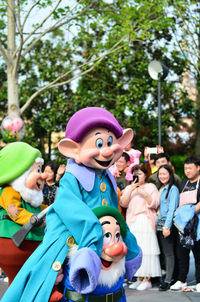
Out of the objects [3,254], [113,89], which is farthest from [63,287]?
[113,89]

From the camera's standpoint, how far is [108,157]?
139 inches

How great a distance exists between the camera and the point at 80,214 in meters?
3.18

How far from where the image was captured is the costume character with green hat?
4648mm

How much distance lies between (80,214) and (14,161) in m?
1.90

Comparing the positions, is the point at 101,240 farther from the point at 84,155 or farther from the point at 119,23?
the point at 119,23

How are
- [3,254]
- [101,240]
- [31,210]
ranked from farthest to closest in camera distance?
1. [31,210]
2. [3,254]
3. [101,240]

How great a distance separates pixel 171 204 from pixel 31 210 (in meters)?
2.18

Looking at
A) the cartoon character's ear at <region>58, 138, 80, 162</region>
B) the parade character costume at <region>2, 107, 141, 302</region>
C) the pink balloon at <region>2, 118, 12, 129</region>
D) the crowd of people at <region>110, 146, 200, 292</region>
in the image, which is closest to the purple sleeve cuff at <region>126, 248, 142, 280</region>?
the parade character costume at <region>2, 107, 141, 302</region>

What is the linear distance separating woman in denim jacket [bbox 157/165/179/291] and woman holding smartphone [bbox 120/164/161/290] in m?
0.10

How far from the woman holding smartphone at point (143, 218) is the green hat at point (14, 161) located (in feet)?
6.06

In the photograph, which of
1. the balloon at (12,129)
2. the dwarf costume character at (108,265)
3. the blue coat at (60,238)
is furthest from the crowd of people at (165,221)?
the balloon at (12,129)

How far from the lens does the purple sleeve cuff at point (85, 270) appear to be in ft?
9.72

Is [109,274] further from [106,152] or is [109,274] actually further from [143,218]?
[143,218]

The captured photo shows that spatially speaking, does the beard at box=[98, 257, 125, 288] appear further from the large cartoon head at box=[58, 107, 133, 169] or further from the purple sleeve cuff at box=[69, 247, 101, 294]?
the large cartoon head at box=[58, 107, 133, 169]
